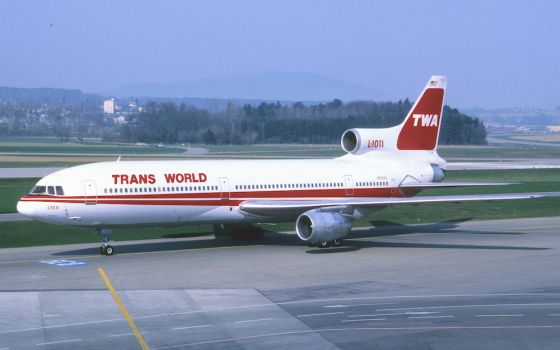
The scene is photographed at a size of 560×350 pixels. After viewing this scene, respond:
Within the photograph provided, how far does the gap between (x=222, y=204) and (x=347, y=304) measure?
44.5 feet

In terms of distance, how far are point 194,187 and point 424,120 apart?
48.8ft

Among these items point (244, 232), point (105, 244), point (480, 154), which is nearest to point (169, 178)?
point (105, 244)

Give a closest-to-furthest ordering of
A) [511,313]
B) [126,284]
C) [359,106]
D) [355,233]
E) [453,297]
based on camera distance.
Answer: [511,313], [453,297], [126,284], [355,233], [359,106]

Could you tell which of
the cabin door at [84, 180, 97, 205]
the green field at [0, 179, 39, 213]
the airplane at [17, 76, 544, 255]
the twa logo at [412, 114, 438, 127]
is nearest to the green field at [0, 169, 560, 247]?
the green field at [0, 179, 39, 213]

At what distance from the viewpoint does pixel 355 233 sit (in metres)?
45.8

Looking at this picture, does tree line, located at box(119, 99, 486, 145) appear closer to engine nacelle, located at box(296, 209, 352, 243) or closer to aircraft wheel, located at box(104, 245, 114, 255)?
engine nacelle, located at box(296, 209, 352, 243)

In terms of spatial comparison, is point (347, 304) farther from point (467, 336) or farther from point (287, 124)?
point (287, 124)

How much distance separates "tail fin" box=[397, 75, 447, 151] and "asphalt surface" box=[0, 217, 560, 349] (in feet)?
19.5

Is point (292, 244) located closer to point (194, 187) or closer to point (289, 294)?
point (194, 187)

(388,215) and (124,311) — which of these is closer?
(124,311)

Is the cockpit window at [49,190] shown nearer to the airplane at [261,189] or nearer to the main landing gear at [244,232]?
the airplane at [261,189]

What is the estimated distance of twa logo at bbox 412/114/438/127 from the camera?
46469 mm

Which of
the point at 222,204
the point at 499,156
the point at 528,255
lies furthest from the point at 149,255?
the point at 499,156

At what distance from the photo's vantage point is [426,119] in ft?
153
